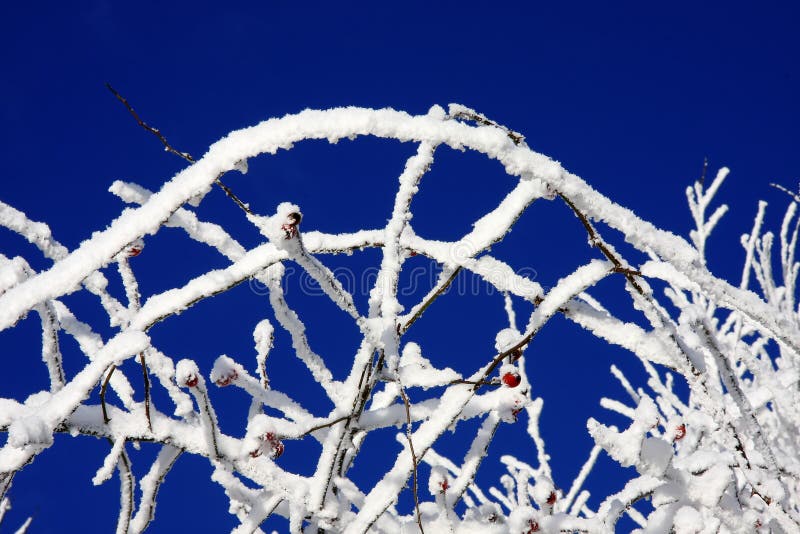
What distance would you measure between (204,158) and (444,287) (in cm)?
63

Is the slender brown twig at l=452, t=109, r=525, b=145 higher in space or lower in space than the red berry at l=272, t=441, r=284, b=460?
higher

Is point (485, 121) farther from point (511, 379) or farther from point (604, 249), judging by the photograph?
point (511, 379)

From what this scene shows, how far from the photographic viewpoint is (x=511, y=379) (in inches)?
55.7

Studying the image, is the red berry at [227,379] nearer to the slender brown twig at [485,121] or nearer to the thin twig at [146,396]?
the thin twig at [146,396]

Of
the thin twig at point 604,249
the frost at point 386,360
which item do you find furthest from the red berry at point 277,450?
the thin twig at point 604,249

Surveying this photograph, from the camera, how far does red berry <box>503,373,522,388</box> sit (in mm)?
1402

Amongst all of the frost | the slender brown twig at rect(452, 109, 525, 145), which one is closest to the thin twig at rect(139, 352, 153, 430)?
the frost

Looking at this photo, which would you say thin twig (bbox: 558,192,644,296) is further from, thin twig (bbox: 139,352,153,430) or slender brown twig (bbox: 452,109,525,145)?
thin twig (bbox: 139,352,153,430)

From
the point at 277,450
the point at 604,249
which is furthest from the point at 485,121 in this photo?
the point at 277,450

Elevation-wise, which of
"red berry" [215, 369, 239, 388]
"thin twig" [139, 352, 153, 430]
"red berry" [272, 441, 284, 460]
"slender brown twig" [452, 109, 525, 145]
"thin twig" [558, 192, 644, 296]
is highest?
"slender brown twig" [452, 109, 525, 145]

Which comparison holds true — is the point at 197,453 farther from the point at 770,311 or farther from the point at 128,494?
the point at 770,311

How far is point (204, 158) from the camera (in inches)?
35.0

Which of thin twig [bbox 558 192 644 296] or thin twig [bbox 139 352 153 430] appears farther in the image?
thin twig [bbox 139 352 153 430]

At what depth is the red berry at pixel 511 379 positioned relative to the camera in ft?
4.60
